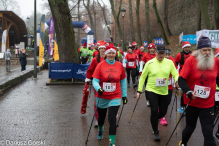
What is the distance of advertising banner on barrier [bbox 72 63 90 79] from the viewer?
1471cm

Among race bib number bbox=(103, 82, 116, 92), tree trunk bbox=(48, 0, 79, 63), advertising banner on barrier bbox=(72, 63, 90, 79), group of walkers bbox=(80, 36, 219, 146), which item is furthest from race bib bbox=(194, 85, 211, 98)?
tree trunk bbox=(48, 0, 79, 63)

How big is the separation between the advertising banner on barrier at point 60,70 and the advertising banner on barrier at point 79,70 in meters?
0.20

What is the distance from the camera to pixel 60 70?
14758 mm

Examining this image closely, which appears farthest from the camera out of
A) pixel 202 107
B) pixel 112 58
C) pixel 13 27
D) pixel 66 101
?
pixel 13 27

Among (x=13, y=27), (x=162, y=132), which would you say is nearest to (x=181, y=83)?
(x=162, y=132)

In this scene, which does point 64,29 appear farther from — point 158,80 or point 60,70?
point 158,80

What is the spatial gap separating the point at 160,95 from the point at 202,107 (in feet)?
4.65

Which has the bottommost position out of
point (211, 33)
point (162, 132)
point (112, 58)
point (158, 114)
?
point (162, 132)

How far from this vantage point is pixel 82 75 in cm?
1488

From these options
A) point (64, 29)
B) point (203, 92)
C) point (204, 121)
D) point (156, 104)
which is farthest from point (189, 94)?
point (64, 29)

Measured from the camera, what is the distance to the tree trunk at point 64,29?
556 inches

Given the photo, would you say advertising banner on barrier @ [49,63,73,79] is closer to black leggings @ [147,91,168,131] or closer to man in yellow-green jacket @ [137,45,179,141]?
man in yellow-green jacket @ [137,45,179,141]

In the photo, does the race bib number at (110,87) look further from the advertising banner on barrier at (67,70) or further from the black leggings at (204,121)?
the advertising banner on barrier at (67,70)

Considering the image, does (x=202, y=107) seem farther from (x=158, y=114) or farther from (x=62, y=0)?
(x=62, y=0)
